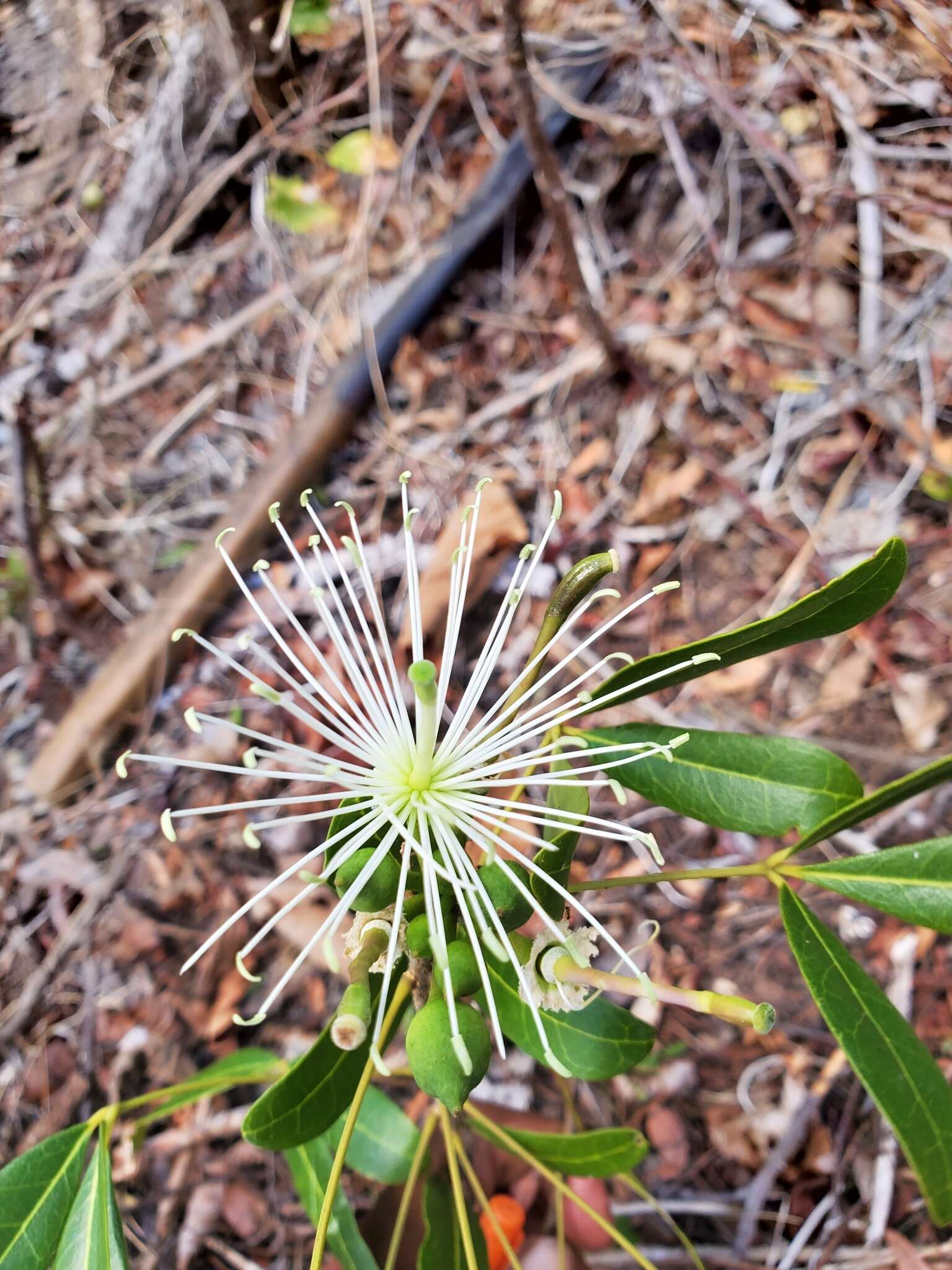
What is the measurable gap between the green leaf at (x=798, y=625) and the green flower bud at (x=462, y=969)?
252 mm

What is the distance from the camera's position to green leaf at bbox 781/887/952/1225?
0.81 metres

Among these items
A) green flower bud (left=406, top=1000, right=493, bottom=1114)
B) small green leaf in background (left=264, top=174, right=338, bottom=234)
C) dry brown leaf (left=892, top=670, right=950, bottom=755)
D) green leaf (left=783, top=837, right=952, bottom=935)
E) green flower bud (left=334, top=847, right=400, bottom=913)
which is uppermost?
small green leaf in background (left=264, top=174, right=338, bottom=234)

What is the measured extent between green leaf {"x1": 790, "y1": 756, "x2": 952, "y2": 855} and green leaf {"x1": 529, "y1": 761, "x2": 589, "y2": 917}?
0.23 metres

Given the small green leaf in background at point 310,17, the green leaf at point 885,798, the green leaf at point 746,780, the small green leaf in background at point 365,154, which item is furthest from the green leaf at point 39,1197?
the small green leaf in background at point 310,17

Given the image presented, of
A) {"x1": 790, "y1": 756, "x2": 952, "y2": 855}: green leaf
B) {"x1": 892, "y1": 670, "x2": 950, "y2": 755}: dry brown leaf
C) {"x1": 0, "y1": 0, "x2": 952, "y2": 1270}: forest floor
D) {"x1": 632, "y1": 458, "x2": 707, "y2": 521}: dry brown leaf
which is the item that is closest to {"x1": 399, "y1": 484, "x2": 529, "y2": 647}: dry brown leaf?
{"x1": 0, "y1": 0, "x2": 952, "y2": 1270}: forest floor

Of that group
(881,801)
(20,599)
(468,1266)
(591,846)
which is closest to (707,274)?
(591,846)

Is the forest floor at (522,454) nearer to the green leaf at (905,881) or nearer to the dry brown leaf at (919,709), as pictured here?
the dry brown leaf at (919,709)

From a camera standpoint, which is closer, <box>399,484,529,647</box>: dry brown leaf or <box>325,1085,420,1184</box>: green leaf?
<box>325,1085,420,1184</box>: green leaf

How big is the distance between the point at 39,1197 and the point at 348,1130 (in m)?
0.40

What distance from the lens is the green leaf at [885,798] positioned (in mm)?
782

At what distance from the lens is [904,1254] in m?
1.29

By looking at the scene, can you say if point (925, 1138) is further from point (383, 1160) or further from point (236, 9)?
point (236, 9)

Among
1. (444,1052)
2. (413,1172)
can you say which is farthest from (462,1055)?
(413,1172)

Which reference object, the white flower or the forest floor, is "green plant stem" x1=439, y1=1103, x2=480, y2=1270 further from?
the forest floor
